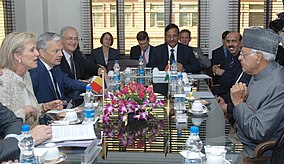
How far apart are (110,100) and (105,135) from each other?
52 centimetres

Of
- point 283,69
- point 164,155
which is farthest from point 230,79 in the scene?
point 164,155

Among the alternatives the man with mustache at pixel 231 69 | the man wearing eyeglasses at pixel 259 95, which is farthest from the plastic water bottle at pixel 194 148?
the man with mustache at pixel 231 69

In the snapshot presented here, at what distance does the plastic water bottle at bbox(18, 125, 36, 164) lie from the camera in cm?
158

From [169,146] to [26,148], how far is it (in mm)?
743

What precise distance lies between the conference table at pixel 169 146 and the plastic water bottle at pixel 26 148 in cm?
18

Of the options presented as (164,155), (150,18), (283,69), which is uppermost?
(150,18)

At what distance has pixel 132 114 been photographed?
260 centimetres

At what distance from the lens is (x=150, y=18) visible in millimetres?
7457

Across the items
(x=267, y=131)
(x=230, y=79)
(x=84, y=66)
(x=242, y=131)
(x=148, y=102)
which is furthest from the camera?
(x=84, y=66)

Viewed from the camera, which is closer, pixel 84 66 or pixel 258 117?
pixel 258 117

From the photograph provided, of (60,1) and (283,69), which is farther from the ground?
(60,1)

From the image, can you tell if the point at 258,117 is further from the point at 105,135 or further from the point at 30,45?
the point at 30,45

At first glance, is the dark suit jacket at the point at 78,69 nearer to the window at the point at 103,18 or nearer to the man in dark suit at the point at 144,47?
the man in dark suit at the point at 144,47

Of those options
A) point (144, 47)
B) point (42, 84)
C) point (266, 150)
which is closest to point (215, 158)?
point (266, 150)
